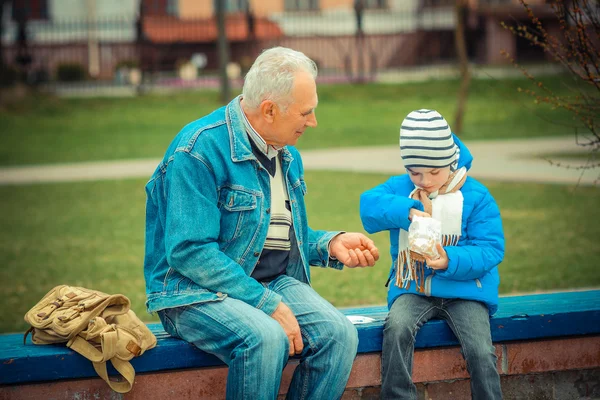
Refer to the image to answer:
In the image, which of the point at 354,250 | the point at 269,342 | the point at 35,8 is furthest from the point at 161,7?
the point at 269,342

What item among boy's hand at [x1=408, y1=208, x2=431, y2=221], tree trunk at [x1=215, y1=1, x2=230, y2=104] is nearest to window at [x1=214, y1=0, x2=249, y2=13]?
tree trunk at [x1=215, y1=1, x2=230, y2=104]

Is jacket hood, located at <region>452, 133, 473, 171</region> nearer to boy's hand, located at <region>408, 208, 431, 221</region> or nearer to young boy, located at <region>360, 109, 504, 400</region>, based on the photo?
young boy, located at <region>360, 109, 504, 400</region>

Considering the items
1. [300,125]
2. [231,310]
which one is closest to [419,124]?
[300,125]

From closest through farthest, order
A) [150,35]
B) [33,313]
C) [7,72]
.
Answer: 1. [33,313]
2. [7,72]
3. [150,35]

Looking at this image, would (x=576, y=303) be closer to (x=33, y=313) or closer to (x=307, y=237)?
(x=307, y=237)

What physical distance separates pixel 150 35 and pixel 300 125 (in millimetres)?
28470

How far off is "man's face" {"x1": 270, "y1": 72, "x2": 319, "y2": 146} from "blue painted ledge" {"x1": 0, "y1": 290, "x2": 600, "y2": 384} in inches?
31.7

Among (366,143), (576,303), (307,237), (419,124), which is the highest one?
(419,124)

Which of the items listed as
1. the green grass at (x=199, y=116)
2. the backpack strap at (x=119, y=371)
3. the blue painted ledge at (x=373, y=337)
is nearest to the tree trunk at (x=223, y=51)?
the green grass at (x=199, y=116)

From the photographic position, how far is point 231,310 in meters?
3.11

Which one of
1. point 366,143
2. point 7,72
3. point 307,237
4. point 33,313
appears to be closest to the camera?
point 33,313

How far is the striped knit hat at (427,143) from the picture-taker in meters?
3.38

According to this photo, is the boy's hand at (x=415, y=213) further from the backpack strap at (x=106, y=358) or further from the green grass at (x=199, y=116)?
the green grass at (x=199, y=116)

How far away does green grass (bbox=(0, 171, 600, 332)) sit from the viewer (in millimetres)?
6480
